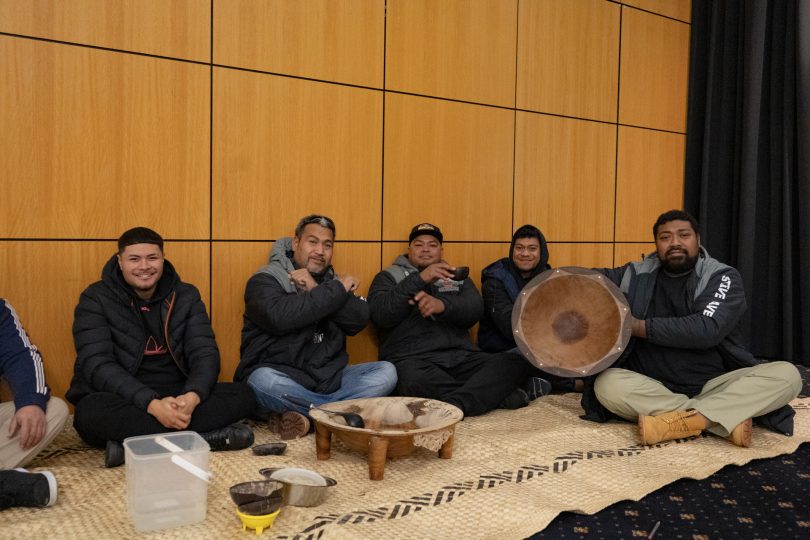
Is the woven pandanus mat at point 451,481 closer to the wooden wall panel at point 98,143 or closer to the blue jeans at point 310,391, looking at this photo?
the blue jeans at point 310,391

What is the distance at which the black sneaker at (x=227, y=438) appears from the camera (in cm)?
271

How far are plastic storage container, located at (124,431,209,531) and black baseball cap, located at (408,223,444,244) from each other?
1.96 metres

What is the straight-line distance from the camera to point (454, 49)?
414 cm

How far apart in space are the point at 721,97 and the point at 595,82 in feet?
3.66

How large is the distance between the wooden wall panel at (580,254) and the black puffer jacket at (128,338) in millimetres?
2560

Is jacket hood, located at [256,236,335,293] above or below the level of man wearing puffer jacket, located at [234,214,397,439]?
above

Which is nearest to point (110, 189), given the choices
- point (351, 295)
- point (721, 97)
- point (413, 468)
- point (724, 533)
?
point (351, 295)

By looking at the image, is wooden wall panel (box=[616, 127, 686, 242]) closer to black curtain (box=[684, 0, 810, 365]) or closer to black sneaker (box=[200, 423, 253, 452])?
black curtain (box=[684, 0, 810, 365])

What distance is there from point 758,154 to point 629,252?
114cm

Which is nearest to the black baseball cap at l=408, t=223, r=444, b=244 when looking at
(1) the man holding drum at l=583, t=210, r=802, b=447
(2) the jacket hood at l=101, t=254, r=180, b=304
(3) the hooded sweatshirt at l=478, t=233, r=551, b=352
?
(3) the hooded sweatshirt at l=478, t=233, r=551, b=352

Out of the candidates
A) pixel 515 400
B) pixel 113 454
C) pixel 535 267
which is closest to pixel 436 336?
pixel 515 400

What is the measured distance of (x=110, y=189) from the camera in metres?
3.12

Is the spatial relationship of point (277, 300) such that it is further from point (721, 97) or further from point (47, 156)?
point (721, 97)

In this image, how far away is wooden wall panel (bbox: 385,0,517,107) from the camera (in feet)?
12.9
